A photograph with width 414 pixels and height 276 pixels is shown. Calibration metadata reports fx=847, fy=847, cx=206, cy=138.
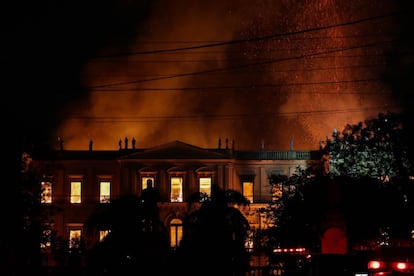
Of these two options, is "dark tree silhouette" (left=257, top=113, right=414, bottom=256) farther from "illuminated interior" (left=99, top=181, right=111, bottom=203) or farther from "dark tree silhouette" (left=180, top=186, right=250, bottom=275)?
"illuminated interior" (left=99, top=181, right=111, bottom=203)

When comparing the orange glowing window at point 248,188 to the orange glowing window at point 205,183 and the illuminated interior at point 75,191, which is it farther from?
the illuminated interior at point 75,191

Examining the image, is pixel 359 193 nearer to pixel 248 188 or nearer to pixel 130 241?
pixel 130 241

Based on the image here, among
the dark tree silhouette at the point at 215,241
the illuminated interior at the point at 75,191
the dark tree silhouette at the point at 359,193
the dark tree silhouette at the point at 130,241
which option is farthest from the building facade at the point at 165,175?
the dark tree silhouette at the point at 215,241

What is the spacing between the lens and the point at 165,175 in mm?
79875

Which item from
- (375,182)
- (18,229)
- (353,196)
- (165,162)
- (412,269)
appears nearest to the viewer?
(412,269)

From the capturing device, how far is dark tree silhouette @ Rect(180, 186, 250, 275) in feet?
104

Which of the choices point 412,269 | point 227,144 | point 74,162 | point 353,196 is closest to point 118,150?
point 74,162

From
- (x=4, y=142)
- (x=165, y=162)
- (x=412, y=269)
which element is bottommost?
(x=412, y=269)

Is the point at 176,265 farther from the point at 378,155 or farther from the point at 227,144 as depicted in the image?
the point at 227,144

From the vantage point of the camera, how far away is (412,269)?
2825 centimetres

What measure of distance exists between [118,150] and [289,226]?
115 feet

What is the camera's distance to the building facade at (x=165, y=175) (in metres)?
79.4

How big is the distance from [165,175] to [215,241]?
4822 cm

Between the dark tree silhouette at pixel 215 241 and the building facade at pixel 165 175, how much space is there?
150 feet
